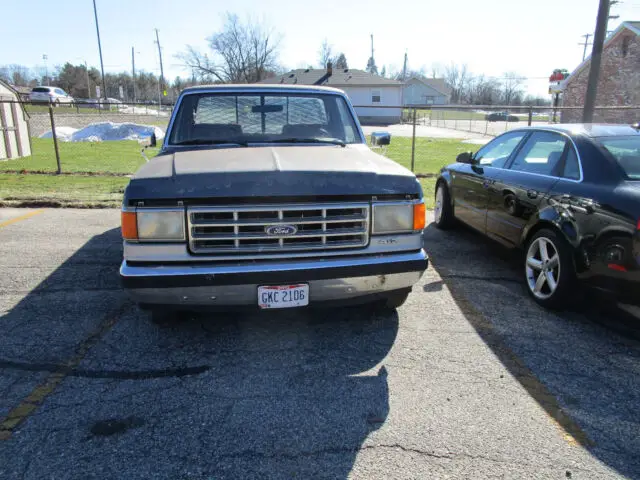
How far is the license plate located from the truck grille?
25 cm

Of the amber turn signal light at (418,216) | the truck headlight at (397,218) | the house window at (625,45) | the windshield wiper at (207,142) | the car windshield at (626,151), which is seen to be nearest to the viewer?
the truck headlight at (397,218)

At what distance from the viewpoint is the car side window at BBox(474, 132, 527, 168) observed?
215 inches

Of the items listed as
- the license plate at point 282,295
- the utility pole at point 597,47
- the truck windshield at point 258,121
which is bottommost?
the license plate at point 282,295

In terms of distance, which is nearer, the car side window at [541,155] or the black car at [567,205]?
the black car at [567,205]

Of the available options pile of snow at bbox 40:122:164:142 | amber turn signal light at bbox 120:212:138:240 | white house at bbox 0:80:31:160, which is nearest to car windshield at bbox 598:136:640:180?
amber turn signal light at bbox 120:212:138:240

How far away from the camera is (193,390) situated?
2.94 meters

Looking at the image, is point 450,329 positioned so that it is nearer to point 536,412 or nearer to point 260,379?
point 536,412

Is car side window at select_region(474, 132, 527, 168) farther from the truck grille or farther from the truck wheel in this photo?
the truck grille

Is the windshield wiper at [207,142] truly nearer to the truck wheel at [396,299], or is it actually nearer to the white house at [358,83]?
the truck wheel at [396,299]

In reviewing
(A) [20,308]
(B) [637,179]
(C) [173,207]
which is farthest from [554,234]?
(A) [20,308]

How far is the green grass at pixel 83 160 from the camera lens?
42.2ft

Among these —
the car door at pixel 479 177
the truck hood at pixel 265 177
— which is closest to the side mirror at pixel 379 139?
the car door at pixel 479 177

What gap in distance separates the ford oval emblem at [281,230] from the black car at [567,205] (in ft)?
7.61

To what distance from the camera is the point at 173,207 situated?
3037 millimetres
